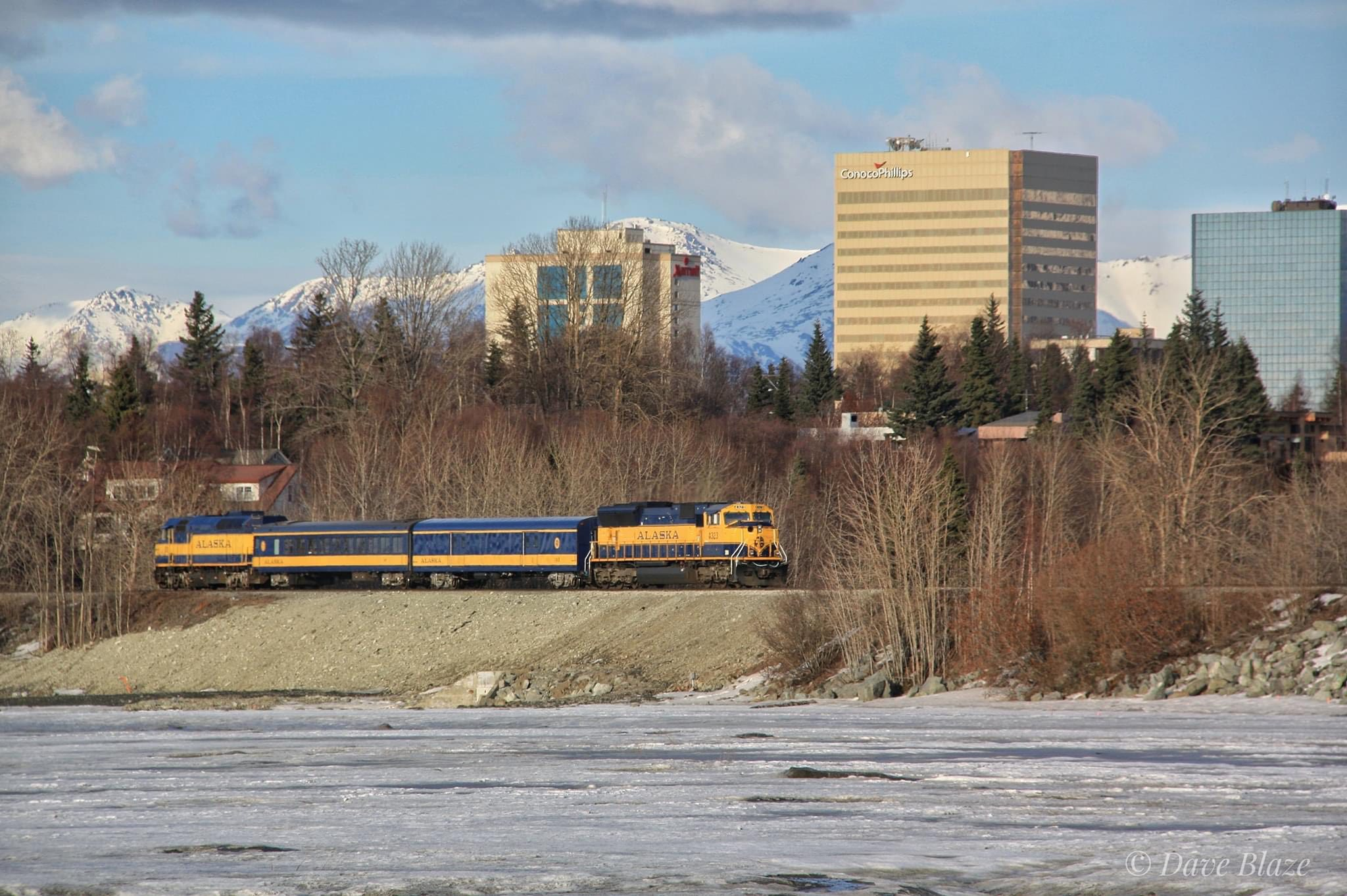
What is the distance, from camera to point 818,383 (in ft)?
456

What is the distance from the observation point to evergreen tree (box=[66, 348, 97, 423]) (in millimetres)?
114200

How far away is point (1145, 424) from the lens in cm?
6125

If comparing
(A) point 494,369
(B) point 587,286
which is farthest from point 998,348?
(A) point 494,369

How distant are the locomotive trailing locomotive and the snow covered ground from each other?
73.2ft

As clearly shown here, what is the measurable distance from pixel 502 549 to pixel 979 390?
7636 cm

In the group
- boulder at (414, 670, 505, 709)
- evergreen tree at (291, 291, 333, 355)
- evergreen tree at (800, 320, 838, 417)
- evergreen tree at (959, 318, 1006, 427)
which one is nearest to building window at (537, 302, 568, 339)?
evergreen tree at (291, 291, 333, 355)

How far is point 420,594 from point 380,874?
4008 centimetres

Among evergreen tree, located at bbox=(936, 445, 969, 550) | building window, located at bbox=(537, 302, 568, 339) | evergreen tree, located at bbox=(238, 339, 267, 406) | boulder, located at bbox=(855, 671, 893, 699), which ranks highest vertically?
building window, located at bbox=(537, 302, 568, 339)

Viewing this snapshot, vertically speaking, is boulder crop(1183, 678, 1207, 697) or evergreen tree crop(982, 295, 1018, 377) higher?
evergreen tree crop(982, 295, 1018, 377)

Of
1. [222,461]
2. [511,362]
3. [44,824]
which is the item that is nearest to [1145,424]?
[44,824]

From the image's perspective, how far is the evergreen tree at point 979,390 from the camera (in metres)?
124

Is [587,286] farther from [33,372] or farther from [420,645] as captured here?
[33,372]

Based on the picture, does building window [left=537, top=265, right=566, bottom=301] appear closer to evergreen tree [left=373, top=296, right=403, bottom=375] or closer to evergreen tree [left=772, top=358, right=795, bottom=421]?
evergreen tree [left=373, top=296, right=403, bottom=375]

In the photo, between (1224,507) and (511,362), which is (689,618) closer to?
(1224,507)
